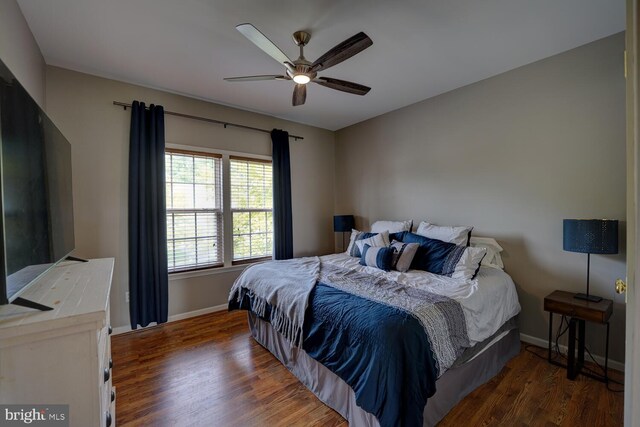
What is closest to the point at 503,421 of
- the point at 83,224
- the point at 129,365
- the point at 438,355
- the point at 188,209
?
the point at 438,355

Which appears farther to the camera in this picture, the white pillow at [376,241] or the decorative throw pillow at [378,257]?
the white pillow at [376,241]

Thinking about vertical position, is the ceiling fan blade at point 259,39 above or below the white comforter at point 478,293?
above

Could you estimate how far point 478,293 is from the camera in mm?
2041

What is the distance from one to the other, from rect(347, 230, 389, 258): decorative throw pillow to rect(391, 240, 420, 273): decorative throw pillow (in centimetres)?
31

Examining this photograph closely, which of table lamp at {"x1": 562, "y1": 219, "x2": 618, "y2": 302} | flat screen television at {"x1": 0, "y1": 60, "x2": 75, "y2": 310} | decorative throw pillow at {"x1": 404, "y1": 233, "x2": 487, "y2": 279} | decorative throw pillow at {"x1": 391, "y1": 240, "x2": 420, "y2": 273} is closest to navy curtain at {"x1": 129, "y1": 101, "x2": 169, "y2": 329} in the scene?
flat screen television at {"x1": 0, "y1": 60, "x2": 75, "y2": 310}

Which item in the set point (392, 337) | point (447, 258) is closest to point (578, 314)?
point (447, 258)

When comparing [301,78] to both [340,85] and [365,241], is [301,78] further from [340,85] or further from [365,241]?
[365,241]

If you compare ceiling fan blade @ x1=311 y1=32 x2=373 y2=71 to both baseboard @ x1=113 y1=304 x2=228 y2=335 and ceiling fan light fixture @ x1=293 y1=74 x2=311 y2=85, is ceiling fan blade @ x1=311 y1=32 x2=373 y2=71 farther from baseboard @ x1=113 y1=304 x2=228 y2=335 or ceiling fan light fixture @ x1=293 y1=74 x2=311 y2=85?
baseboard @ x1=113 y1=304 x2=228 y2=335

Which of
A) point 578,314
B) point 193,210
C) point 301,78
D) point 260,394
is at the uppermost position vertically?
point 301,78

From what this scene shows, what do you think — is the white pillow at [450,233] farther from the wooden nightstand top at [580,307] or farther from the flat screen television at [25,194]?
the flat screen television at [25,194]

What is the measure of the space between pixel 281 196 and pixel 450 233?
Result: 2.34 m

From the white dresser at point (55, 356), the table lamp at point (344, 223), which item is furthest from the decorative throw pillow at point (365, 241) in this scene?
the white dresser at point (55, 356)

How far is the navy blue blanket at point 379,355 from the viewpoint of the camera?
51.9 inches

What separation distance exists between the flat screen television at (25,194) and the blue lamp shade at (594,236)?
124 inches
